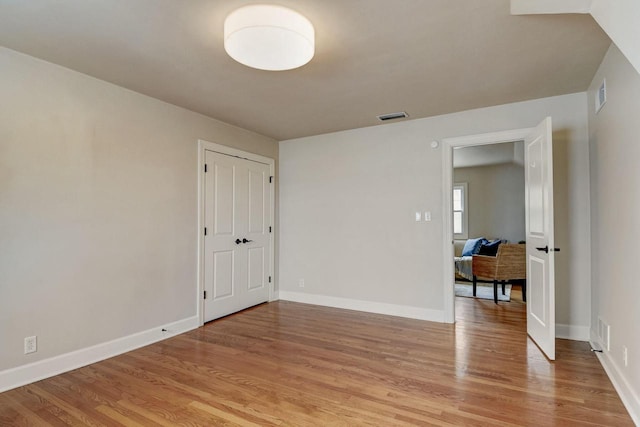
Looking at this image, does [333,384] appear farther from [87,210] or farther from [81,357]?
[87,210]

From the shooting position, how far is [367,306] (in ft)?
13.9

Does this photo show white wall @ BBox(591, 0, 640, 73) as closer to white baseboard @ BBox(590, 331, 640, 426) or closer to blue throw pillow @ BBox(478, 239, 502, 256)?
white baseboard @ BBox(590, 331, 640, 426)

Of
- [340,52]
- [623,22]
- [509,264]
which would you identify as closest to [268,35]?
[340,52]

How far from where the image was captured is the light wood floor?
6.40 feet

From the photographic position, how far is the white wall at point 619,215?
1.95m

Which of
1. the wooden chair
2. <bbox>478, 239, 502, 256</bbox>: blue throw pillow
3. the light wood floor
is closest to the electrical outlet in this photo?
the light wood floor

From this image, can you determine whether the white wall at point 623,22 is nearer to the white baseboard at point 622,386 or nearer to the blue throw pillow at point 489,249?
the white baseboard at point 622,386

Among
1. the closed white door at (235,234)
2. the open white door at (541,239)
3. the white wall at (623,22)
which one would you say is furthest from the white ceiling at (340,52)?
the closed white door at (235,234)

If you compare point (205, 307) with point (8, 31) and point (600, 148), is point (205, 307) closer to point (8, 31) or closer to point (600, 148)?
point (8, 31)

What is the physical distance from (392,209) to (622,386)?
252cm

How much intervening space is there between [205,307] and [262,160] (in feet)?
6.79

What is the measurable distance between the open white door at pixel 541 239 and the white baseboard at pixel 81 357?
11.3 ft

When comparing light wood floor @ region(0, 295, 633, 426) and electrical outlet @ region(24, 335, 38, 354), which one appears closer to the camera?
light wood floor @ region(0, 295, 633, 426)

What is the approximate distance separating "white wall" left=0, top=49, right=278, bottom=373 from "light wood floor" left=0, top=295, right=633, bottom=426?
0.40 meters
